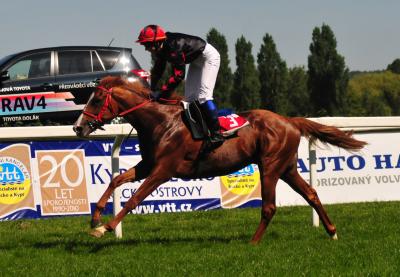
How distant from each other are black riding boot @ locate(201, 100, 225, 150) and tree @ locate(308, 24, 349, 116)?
160 feet

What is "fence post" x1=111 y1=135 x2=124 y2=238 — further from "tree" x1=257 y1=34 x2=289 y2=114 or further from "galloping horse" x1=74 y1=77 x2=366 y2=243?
"tree" x1=257 y1=34 x2=289 y2=114

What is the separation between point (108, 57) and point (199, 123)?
6.98 m

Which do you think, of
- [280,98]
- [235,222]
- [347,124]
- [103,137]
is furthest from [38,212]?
[280,98]

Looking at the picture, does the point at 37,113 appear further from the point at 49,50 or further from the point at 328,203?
the point at 328,203

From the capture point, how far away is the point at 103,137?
980cm

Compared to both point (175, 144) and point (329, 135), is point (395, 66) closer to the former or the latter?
point (329, 135)

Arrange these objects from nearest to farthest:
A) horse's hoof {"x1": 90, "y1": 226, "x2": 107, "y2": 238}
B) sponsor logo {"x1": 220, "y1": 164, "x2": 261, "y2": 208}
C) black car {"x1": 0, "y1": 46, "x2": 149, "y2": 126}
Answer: horse's hoof {"x1": 90, "y1": 226, "x2": 107, "y2": 238}, sponsor logo {"x1": 220, "y1": 164, "x2": 261, "y2": 208}, black car {"x1": 0, "y1": 46, "x2": 149, "y2": 126}

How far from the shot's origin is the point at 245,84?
182ft

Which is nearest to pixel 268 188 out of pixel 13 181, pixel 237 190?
pixel 237 190

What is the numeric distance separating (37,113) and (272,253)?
7762 mm

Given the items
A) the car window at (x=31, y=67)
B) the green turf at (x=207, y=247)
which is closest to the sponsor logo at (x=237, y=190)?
the green turf at (x=207, y=247)

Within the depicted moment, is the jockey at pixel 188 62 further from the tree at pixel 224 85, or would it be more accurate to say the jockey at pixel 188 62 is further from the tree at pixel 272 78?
the tree at pixel 272 78

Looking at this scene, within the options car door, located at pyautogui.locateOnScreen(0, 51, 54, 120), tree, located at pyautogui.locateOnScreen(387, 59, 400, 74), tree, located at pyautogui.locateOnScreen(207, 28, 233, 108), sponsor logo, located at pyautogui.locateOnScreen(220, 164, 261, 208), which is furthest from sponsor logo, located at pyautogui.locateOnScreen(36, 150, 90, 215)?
tree, located at pyautogui.locateOnScreen(387, 59, 400, 74)

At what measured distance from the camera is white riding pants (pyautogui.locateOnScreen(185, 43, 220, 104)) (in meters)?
6.69
